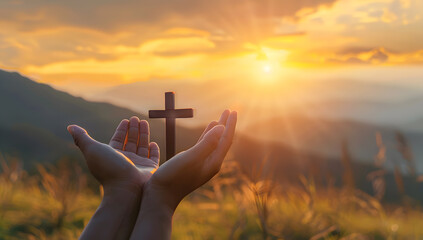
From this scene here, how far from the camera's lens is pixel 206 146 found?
8.13 ft

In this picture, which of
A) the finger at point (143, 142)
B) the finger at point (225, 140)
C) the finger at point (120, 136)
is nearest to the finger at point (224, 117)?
the finger at point (225, 140)

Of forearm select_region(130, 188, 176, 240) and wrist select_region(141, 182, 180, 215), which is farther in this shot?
wrist select_region(141, 182, 180, 215)

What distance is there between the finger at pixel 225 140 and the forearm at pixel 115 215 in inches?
21.4

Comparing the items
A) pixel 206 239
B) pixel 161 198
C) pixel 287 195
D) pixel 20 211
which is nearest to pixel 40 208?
pixel 20 211

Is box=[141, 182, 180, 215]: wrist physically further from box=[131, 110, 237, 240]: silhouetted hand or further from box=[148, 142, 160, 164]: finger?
box=[148, 142, 160, 164]: finger

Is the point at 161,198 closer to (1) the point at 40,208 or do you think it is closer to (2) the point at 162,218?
(2) the point at 162,218

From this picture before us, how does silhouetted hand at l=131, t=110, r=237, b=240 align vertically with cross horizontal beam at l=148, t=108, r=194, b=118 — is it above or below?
below

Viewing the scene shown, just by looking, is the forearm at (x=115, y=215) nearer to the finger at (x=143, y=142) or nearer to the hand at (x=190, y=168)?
the hand at (x=190, y=168)

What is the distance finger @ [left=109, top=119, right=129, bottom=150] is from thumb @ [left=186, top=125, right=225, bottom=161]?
1052 mm

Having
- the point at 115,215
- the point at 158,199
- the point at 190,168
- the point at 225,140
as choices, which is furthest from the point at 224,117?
the point at 115,215

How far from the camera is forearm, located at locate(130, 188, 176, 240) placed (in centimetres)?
223

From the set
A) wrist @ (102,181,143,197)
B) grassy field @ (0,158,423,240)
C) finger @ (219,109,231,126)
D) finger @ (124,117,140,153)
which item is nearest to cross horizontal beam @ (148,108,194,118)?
grassy field @ (0,158,423,240)

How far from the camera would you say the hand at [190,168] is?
2412 millimetres

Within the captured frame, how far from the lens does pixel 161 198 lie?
2404 millimetres
